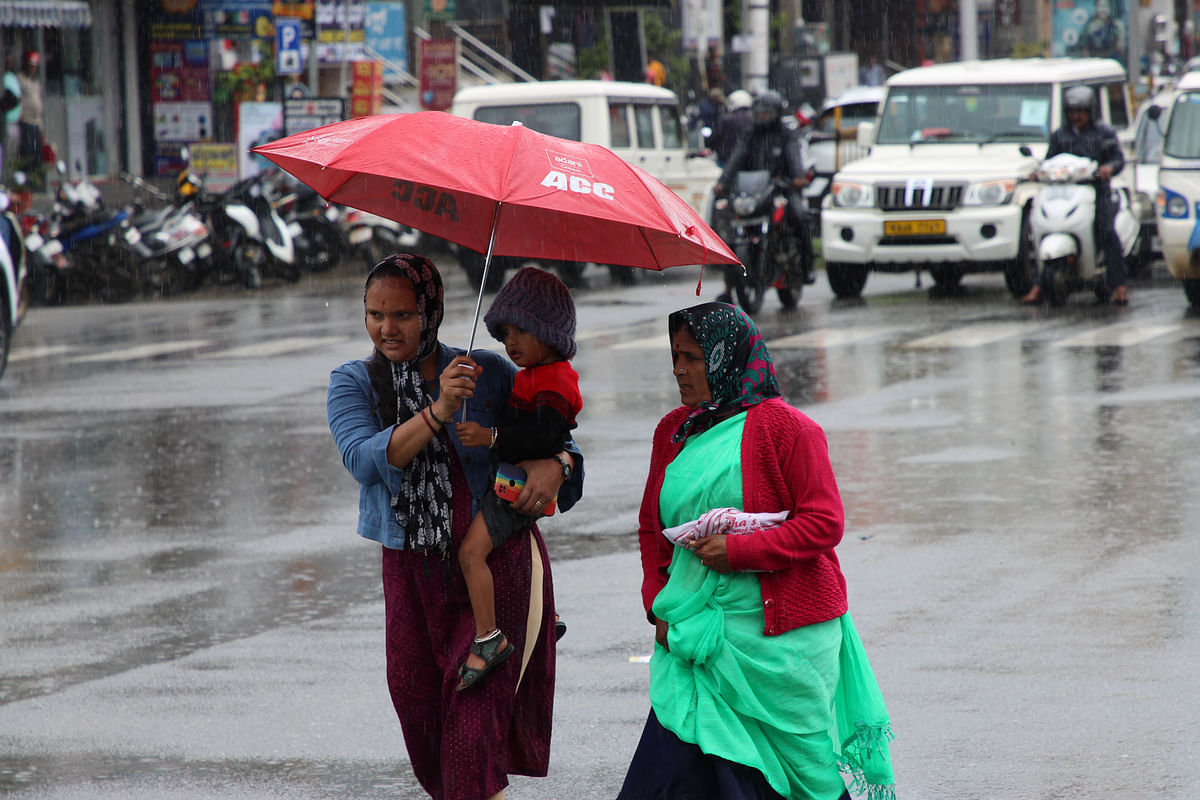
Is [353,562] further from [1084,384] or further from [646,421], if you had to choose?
[1084,384]

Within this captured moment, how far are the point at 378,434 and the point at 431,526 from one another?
0.73 ft

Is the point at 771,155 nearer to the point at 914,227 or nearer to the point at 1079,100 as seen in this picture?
the point at 914,227

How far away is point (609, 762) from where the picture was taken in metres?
5.00

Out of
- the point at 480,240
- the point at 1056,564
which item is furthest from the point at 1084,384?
the point at 480,240

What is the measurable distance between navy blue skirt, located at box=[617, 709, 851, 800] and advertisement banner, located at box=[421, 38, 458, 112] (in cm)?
2733

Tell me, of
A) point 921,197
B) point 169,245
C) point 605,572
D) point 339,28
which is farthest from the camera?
point 339,28

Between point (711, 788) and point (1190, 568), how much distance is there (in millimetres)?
3898

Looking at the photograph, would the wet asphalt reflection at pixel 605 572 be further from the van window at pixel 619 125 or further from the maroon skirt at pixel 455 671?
the van window at pixel 619 125

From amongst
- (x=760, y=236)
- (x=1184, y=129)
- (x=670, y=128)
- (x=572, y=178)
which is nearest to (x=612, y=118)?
(x=670, y=128)

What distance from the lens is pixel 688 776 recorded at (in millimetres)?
3678

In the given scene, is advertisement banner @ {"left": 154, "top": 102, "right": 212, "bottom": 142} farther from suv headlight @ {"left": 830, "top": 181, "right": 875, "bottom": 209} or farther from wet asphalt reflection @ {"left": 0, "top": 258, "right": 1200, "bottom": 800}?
wet asphalt reflection @ {"left": 0, "top": 258, "right": 1200, "bottom": 800}

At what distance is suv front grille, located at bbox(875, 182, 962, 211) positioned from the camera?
1698 centimetres

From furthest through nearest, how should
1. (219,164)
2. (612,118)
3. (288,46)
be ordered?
(219,164)
(288,46)
(612,118)

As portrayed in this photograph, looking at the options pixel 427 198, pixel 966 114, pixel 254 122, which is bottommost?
pixel 427 198
